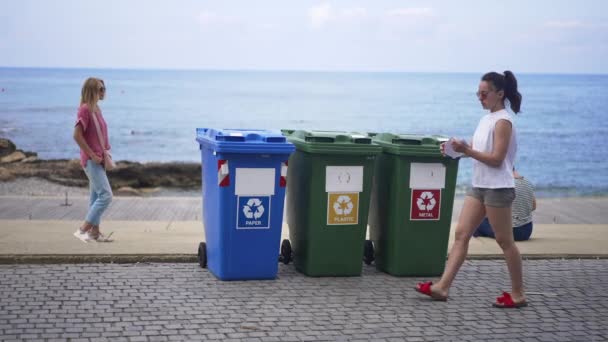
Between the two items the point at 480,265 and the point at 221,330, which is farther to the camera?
the point at 480,265

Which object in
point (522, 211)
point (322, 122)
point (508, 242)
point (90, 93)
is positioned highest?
point (90, 93)

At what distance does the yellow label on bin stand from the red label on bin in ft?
1.74

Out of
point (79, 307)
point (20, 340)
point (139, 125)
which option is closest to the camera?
point (20, 340)

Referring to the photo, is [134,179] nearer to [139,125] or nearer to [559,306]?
[559,306]

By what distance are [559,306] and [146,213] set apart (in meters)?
6.75

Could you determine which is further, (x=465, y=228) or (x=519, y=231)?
(x=519, y=231)

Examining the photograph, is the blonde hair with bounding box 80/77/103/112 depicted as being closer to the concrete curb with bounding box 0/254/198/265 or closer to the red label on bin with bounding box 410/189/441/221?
the concrete curb with bounding box 0/254/198/265

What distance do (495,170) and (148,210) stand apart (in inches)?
274

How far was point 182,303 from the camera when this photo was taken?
7.26m

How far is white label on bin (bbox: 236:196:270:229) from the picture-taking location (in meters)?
7.86

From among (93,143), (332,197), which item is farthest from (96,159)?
(332,197)

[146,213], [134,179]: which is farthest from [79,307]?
[134,179]

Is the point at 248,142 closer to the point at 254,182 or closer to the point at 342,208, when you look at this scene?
the point at 254,182

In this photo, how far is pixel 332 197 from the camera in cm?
812
